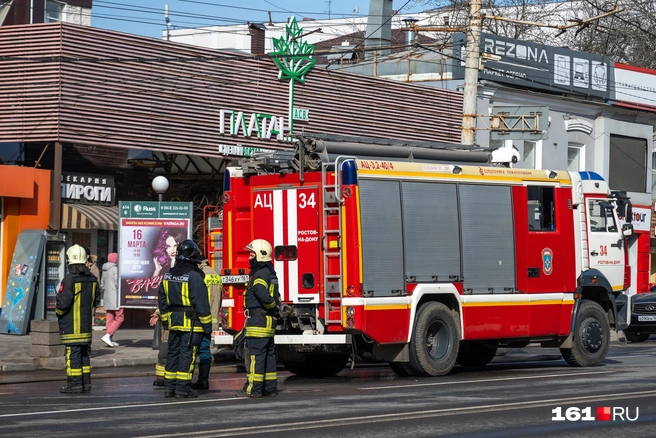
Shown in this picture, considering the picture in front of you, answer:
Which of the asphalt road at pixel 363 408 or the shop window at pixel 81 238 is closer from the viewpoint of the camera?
the asphalt road at pixel 363 408

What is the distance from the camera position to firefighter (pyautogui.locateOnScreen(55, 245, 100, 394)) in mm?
13500

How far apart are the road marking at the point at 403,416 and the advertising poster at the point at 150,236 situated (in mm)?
10442

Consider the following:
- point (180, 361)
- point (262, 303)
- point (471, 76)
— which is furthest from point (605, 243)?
point (180, 361)

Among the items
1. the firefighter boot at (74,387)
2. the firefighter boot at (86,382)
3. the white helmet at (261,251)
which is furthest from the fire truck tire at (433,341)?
the firefighter boot at (74,387)

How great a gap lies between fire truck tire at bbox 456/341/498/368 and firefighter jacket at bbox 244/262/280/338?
19.4ft

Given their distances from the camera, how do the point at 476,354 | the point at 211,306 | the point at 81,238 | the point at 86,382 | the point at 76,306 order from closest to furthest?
the point at 86,382 → the point at 76,306 → the point at 211,306 → the point at 476,354 → the point at 81,238

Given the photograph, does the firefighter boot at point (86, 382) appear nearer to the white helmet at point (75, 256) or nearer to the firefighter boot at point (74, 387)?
the firefighter boot at point (74, 387)

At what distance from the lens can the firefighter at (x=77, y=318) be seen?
44.3 ft

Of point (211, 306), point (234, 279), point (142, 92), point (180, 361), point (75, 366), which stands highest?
point (142, 92)

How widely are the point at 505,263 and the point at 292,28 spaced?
1295 centimetres

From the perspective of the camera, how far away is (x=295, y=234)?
1552cm

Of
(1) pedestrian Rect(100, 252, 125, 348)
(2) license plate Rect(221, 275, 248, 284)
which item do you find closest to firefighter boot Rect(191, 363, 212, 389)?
(2) license plate Rect(221, 275, 248, 284)

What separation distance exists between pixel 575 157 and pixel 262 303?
1049 inches

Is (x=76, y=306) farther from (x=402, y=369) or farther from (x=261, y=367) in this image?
(x=402, y=369)
